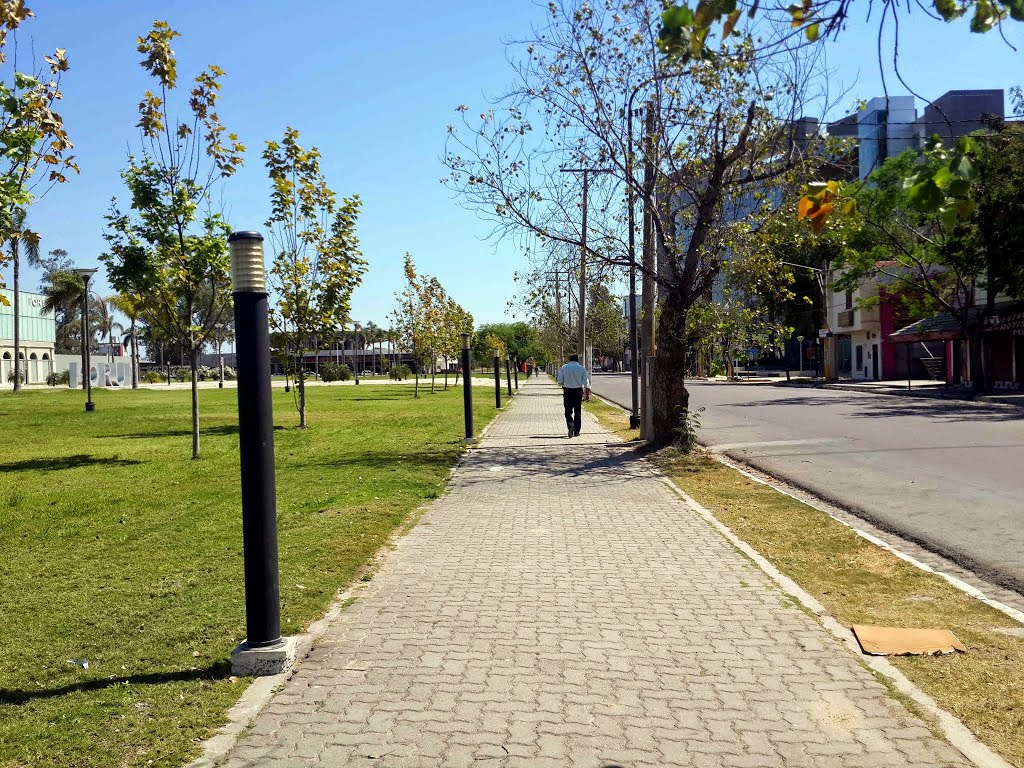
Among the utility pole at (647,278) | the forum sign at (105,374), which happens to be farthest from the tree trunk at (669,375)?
the forum sign at (105,374)

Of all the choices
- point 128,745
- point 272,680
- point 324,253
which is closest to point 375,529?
point 272,680

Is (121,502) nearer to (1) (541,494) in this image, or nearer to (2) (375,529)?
(2) (375,529)

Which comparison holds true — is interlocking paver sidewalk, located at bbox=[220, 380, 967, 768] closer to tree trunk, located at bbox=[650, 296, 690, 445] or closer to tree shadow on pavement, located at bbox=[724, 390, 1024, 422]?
tree trunk, located at bbox=[650, 296, 690, 445]

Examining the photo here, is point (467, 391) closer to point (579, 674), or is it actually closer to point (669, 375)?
point (669, 375)

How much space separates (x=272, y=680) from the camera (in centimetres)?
446

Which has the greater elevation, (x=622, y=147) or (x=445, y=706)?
(x=622, y=147)

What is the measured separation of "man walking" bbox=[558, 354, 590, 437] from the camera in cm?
1897

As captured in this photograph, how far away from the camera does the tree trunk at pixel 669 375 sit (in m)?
15.5

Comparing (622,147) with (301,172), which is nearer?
(622,147)

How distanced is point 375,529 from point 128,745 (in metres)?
4.90

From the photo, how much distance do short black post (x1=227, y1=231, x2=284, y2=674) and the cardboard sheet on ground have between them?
10.2 feet

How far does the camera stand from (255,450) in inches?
186

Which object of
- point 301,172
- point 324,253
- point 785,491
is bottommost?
point 785,491

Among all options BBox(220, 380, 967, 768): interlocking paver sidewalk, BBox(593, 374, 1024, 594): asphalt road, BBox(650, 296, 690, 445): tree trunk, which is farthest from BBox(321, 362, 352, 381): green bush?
BBox(220, 380, 967, 768): interlocking paver sidewalk
